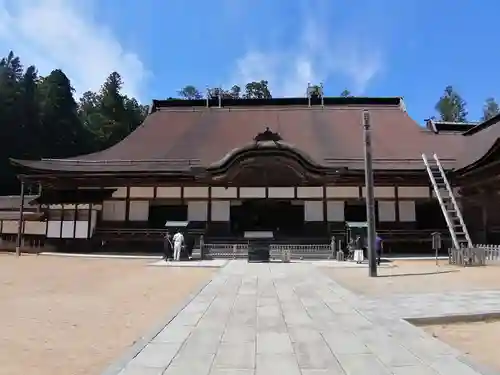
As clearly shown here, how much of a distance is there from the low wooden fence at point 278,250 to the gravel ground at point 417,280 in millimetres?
3683

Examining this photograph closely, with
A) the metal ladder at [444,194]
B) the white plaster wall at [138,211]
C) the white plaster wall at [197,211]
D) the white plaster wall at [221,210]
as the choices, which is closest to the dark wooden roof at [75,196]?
the white plaster wall at [138,211]

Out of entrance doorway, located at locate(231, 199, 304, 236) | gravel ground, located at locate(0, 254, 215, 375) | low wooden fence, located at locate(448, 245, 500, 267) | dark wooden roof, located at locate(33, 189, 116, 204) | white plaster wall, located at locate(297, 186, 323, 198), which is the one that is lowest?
gravel ground, located at locate(0, 254, 215, 375)

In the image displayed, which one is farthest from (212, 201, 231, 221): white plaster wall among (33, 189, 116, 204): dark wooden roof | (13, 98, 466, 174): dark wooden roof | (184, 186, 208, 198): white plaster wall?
(33, 189, 116, 204): dark wooden roof

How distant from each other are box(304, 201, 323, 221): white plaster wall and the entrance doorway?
0.46m

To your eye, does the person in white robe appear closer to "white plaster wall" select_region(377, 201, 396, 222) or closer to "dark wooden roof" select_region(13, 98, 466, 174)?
"dark wooden roof" select_region(13, 98, 466, 174)

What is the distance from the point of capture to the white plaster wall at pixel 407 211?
19281 mm

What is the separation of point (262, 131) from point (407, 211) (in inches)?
372

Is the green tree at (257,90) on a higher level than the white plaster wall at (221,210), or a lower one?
higher

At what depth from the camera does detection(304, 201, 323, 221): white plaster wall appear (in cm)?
1930

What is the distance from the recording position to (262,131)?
23875mm

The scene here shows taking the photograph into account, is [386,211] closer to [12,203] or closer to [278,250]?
[278,250]

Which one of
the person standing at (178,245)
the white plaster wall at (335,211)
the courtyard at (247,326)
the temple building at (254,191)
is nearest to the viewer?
the courtyard at (247,326)

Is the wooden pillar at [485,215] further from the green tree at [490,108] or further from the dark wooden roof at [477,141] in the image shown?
the green tree at [490,108]

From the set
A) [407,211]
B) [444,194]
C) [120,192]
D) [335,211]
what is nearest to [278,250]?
[335,211]
